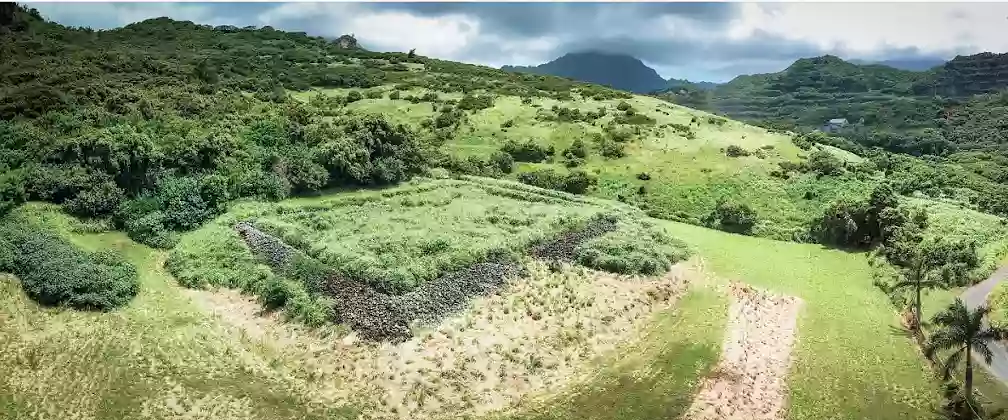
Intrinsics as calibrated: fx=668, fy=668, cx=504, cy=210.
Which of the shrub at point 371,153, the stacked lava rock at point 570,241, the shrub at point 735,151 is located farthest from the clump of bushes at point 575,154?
the stacked lava rock at point 570,241

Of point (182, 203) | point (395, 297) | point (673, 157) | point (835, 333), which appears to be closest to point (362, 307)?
point (395, 297)

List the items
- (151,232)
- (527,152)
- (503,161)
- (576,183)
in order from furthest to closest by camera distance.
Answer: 1. (527,152)
2. (503,161)
3. (576,183)
4. (151,232)

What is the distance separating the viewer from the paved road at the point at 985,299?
102ft

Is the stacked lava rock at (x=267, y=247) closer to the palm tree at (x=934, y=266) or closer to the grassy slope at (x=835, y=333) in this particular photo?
the grassy slope at (x=835, y=333)

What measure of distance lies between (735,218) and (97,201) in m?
45.5

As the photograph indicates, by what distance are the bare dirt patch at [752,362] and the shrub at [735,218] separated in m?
14.9

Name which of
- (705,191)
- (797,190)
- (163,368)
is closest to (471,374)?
(163,368)

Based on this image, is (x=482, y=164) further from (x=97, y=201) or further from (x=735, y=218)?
(x=97, y=201)

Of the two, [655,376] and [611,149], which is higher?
[611,149]

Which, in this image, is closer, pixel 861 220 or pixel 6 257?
pixel 6 257

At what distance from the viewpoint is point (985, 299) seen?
38594 millimetres

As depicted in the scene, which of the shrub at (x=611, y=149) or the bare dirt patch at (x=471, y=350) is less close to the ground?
the shrub at (x=611, y=149)

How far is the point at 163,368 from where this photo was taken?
27.7 m

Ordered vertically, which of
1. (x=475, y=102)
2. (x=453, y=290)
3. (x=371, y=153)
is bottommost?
(x=453, y=290)
